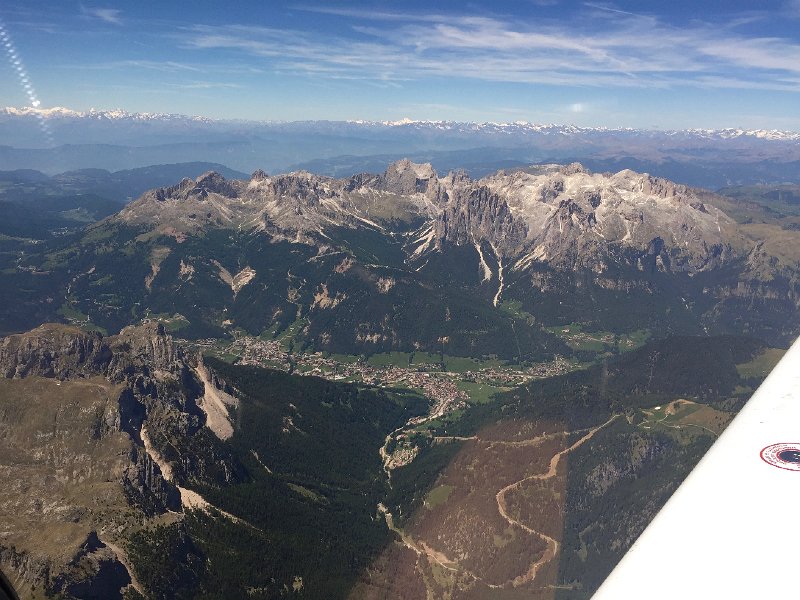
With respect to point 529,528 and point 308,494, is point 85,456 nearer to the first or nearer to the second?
point 308,494

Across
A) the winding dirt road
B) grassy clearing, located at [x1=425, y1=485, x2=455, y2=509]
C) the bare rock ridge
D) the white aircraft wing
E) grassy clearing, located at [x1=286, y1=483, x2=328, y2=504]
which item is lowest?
grassy clearing, located at [x1=286, y1=483, x2=328, y2=504]

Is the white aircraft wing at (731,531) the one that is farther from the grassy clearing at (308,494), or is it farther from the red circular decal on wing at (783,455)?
the grassy clearing at (308,494)

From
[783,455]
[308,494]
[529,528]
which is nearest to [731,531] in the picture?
[783,455]

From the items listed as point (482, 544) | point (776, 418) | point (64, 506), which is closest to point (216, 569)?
point (64, 506)

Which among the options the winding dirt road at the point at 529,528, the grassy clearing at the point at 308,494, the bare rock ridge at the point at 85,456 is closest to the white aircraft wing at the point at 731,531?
the bare rock ridge at the point at 85,456

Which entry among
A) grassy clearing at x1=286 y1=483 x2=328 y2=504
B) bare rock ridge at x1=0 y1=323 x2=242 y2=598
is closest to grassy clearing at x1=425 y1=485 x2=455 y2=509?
grassy clearing at x1=286 y1=483 x2=328 y2=504

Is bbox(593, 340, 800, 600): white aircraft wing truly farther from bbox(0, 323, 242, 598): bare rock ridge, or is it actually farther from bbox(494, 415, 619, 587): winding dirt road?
bbox(494, 415, 619, 587): winding dirt road

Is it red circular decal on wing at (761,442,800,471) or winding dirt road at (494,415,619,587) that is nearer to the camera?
red circular decal on wing at (761,442,800,471)
